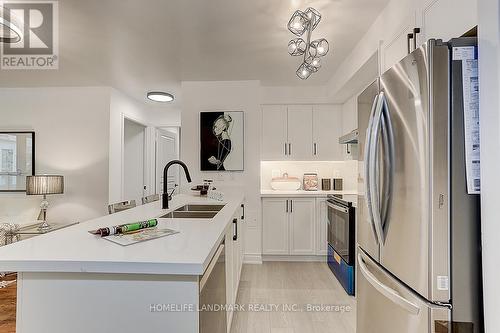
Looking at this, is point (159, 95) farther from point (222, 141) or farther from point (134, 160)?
point (134, 160)

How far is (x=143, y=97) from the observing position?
15.6 feet

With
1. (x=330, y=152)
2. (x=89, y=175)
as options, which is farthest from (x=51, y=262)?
(x=330, y=152)

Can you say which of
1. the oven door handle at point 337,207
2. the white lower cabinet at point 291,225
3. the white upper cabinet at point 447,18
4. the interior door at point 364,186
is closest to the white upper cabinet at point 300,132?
the white lower cabinet at point 291,225

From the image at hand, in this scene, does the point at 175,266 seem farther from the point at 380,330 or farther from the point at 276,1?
the point at 276,1

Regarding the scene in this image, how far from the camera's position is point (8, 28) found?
7.44 feet

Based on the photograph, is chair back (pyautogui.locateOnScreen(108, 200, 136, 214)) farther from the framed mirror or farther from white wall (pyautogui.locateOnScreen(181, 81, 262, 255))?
the framed mirror

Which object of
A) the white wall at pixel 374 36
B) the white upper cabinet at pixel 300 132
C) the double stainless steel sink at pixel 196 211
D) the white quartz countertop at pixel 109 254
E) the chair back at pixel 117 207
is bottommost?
the chair back at pixel 117 207

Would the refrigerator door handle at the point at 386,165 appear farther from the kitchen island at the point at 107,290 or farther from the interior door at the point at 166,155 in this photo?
the interior door at the point at 166,155

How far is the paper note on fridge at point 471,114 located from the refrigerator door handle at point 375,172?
335 mm

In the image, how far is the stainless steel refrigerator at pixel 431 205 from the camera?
39.9 inches

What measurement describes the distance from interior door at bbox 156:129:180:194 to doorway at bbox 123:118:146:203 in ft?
0.98

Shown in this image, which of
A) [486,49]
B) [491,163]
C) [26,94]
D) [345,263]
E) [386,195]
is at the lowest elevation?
[345,263]

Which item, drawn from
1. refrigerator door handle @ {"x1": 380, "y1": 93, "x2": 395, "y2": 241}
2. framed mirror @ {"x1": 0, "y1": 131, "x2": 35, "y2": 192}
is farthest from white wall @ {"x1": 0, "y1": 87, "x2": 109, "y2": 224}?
refrigerator door handle @ {"x1": 380, "y1": 93, "x2": 395, "y2": 241}

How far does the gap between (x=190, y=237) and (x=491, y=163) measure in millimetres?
1114
